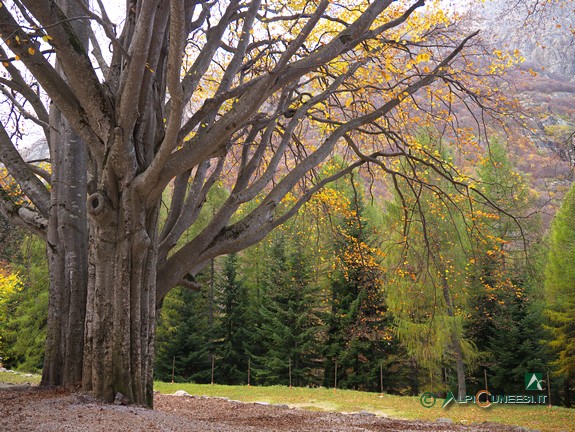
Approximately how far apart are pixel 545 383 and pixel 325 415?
47.7 feet

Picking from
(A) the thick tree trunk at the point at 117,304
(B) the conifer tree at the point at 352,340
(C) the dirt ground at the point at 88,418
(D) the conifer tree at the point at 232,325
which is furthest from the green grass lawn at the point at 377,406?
(D) the conifer tree at the point at 232,325

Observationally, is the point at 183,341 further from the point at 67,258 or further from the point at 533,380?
the point at 67,258

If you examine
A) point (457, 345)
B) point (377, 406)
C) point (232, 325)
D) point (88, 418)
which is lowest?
point (377, 406)

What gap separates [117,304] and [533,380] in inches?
694

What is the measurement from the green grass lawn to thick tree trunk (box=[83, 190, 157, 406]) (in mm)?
5819

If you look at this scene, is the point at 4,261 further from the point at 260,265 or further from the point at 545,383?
the point at 545,383

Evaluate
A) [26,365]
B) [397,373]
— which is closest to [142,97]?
[397,373]

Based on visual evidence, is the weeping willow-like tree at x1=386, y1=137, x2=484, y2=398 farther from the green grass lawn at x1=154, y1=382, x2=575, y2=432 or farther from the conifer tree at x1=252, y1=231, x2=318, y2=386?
the conifer tree at x1=252, y1=231, x2=318, y2=386

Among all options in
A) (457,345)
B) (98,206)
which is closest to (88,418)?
(98,206)

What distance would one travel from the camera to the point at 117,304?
4.86 metres

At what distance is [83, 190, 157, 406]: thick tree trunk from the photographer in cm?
480

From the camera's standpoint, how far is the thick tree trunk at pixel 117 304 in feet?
15.7

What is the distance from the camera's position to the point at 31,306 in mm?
21625

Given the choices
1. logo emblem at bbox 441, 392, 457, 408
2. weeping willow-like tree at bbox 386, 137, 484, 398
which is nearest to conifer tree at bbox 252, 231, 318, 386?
weeping willow-like tree at bbox 386, 137, 484, 398
